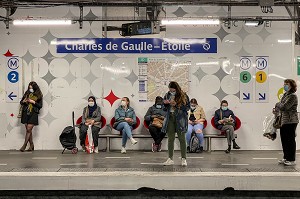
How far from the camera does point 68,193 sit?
5.38 meters

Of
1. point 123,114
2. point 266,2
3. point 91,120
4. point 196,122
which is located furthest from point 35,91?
point 266,2

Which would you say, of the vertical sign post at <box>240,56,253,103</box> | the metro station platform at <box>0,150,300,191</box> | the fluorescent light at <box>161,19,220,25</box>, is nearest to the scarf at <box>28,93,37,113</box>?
the metro station platform at <box>0,150,300,191</box>

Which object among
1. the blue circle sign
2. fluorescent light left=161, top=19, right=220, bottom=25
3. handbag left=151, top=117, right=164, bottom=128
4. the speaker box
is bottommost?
handbag left=151, top=117, right=164, bottom=128

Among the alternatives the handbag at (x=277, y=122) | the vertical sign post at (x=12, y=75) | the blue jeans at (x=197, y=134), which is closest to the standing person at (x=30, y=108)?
the vertical sign post at (x=12, y=75)

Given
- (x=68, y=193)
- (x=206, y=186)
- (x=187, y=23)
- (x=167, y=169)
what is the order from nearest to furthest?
(x=68, y=193) → (x=206, y=186) → (x=167, y=169) → (x=187, y=23)

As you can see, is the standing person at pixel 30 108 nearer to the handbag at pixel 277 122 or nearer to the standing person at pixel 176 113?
the standing person at pixel 176 113

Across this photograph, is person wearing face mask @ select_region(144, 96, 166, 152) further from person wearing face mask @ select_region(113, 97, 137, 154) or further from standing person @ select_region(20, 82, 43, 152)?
standing person @ select_region(20, 82, 43, 152)

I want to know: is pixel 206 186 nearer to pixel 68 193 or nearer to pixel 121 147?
pixel 68 193

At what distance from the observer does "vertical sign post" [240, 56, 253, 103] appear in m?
12.2

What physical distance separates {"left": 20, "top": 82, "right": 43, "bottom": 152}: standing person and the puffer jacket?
5552 millimetres

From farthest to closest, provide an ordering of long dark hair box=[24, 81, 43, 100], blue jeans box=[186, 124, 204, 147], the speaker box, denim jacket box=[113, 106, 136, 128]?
long dark hair box=[24, 81, 43, 100] < denim jacket box=[113, 106, 136, 128] < blue jeans box=[186, 124, 204, 147] < the speaker box

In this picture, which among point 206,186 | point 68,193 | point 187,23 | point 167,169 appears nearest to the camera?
point 68,193

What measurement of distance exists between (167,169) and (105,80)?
4011 mm

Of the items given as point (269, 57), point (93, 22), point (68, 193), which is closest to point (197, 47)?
point (269, 57)
